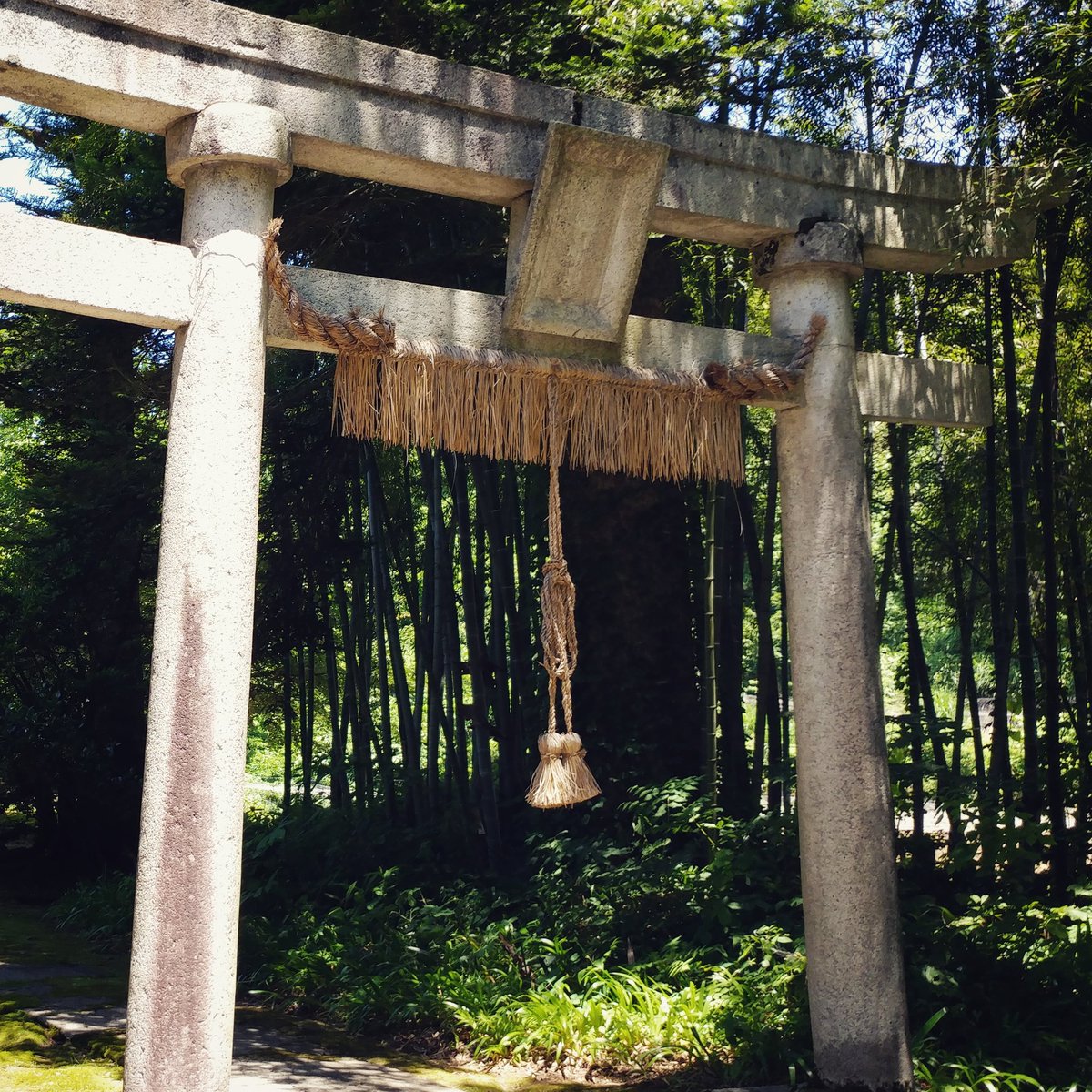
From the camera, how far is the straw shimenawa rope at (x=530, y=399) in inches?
130

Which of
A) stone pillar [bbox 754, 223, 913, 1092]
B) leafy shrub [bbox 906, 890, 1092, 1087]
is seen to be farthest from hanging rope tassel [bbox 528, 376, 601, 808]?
leafy shrub [bbox 906, 890, 1092, 1087]

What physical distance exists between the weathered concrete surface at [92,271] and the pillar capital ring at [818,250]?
6.25 feet

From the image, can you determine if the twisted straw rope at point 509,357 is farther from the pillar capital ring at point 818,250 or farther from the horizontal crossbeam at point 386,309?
the pillar capital ring at point 818,250

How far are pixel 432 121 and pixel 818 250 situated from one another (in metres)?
1.31

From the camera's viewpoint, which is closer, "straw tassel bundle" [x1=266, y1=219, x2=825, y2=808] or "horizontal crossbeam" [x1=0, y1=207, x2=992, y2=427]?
"horizontal crossbeam" [x1=0, y1=207, x2=992, y2=427]

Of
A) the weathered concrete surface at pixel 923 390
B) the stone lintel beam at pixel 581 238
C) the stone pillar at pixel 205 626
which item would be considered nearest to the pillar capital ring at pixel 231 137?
the stone pillar at pixel 205 626

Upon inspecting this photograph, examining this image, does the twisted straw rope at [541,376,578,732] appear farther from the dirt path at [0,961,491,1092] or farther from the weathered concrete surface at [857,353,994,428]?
the dirt path at [0,961,491,1092]

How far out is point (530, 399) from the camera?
3561 millimetres

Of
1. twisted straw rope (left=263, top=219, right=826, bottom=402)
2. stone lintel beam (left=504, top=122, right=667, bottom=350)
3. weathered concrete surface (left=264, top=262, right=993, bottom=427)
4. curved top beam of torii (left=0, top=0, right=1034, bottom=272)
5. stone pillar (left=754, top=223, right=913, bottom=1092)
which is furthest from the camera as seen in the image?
stone pillar (left=754, top=223, right=913, bottom=1092)

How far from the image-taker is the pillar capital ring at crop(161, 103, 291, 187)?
3.06 metres

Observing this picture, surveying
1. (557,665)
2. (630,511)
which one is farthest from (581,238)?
(630,511)

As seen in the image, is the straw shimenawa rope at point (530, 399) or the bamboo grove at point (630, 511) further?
the bamboo grove at point (630, 511)

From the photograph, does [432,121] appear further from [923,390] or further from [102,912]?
[102,912]

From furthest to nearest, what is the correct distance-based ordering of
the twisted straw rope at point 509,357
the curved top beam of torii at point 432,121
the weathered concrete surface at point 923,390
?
the weathered concrete surface at point 923,390 → the twisted straw rope at point 509,357 → the curved top beam of torii at point 432,121
